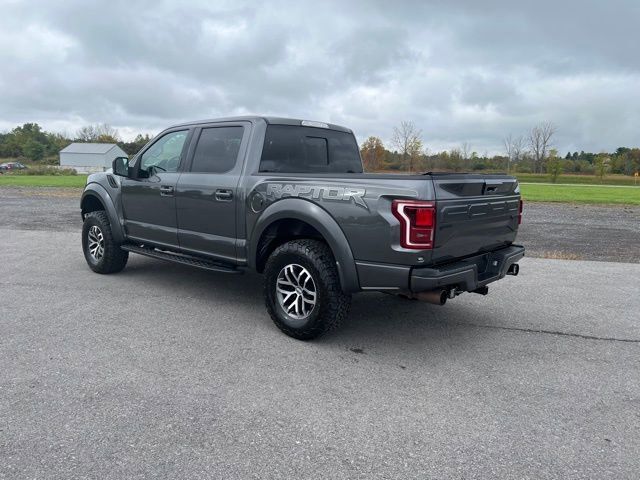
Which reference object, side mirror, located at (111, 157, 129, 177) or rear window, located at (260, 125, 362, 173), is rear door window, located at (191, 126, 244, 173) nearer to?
rear window, located at (260, 125, 362, 173)

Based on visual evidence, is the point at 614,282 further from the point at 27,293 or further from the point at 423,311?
the point at 27,293

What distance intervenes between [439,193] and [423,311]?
2071mm

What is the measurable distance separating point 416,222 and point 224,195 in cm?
212

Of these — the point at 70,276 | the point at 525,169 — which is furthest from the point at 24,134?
the point at 70,276

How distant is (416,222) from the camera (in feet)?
11.7

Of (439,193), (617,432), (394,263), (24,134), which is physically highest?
(24,134)

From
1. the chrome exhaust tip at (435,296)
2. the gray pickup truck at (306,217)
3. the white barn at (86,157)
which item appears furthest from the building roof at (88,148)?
the chrome exhaust tip at (435,296)

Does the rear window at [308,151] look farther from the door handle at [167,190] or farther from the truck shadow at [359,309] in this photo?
the truck shadow at [359,309]

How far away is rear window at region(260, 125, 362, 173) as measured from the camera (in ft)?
16.4

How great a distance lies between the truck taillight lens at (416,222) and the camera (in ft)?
11.7

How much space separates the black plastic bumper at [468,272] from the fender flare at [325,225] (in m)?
0.52

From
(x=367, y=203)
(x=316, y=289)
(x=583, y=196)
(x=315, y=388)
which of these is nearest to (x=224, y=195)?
(x=316, y=289)

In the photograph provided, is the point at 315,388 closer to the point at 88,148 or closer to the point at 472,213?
the point at 472,213

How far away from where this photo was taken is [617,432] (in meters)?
2.95
